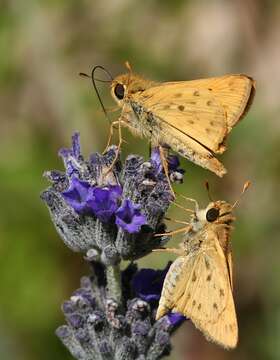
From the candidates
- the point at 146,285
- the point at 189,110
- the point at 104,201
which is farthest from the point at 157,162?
the point at 146,285

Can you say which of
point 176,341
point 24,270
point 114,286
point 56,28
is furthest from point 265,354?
point 56,28

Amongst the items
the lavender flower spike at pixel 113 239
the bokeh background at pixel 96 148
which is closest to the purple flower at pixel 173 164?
the lavender flower spike at pixel 113 239

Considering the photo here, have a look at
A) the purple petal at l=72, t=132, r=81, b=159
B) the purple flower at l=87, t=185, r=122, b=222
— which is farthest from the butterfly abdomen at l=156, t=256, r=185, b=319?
the purple petal at l=72, t=132, r=81, b=159

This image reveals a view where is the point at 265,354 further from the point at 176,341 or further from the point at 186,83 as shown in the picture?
the point at 186,83

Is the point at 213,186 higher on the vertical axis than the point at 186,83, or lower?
lower

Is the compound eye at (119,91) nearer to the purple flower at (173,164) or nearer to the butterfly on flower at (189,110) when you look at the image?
the butterfly on flower at (189,110)

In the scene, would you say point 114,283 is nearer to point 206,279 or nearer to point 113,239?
point 113,239
